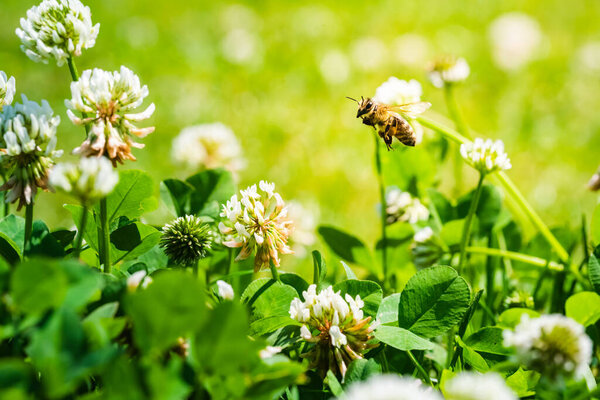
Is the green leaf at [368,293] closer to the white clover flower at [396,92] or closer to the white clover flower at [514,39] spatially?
the white clover flower at [396,92]

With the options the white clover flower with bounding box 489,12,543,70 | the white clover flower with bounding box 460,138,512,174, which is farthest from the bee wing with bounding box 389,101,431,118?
the white clover flower with bounding box 489,12,543,70

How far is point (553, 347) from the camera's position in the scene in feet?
1.99

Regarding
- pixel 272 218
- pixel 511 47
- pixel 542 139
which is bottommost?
pixel 542 139

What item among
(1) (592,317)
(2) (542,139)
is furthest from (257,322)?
(2) (542,139)

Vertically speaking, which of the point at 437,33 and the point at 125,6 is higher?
the point at 125,6

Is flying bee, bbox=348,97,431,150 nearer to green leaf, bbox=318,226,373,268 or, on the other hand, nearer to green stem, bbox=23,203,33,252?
green leaf, bbox=318,226,373,268

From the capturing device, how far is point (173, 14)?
445 cm

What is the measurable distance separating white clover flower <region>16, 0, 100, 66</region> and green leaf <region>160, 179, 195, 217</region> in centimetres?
25

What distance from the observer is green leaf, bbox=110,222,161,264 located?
0.91 meters

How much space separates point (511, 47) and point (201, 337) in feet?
12.2

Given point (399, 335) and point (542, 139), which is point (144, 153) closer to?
point (542, 139)

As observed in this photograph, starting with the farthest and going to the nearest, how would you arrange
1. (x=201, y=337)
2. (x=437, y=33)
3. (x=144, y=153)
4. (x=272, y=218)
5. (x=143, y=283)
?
1. (x=437, y=33)
2. (x=144, y=153)
3. (x=272, y=218)
4. (x=143, y=283)
5. (x=201, y=337)

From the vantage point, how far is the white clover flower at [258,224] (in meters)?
0.87

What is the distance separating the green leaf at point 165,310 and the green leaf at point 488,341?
0.45 metres
